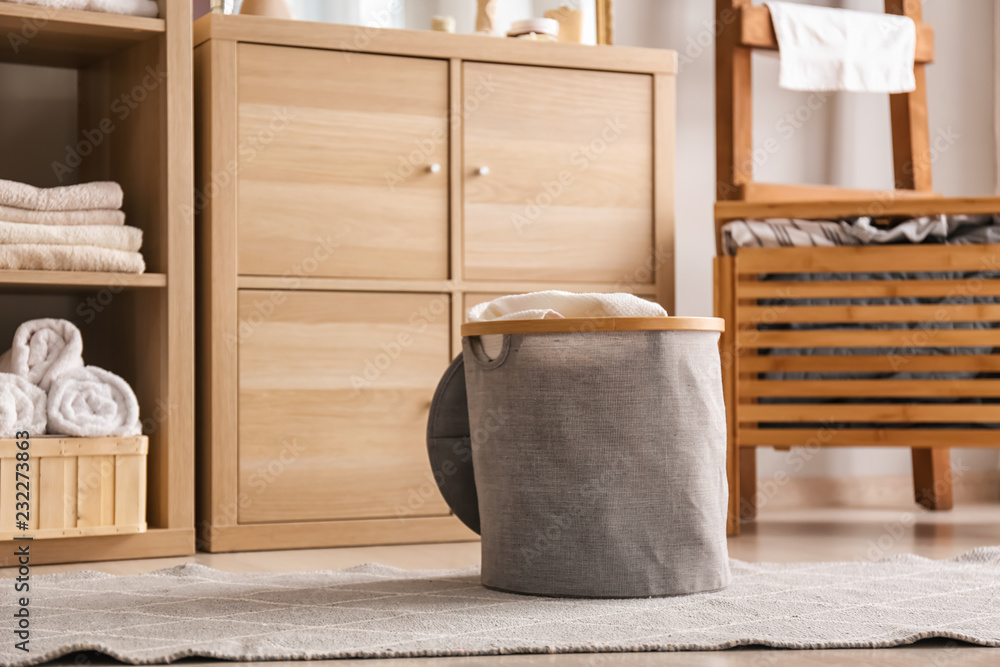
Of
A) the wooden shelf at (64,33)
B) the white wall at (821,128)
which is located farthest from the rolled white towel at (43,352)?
the white wall at (821,128)

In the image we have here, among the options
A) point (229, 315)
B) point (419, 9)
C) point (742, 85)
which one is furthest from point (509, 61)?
point (229, 315)

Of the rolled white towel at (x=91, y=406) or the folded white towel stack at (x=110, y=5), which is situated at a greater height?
the folded white towel stack at (x=110, y=5)

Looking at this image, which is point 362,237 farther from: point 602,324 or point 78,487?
point 602,324

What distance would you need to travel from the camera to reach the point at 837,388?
2096 millimetres

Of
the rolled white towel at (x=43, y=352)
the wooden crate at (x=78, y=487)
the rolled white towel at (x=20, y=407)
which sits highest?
the rolled white towel at (x=43, y=352)

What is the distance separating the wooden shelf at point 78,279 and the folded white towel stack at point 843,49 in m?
1.32

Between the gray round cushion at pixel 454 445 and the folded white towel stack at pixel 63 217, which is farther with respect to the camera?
the folded white towel stack at pixel 63 217

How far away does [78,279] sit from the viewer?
71.2 inches

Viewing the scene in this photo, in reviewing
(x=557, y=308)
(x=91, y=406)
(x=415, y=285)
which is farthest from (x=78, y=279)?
(x=557, y=308)

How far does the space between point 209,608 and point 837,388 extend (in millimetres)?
1241

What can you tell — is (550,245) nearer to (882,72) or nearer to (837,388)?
(837,388)

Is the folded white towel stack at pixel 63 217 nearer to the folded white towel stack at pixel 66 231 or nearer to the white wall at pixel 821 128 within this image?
the folded white towel stack at pixel 66 231

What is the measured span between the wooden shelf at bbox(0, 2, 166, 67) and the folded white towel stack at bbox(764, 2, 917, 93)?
125cm

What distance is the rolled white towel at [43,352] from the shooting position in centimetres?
178
